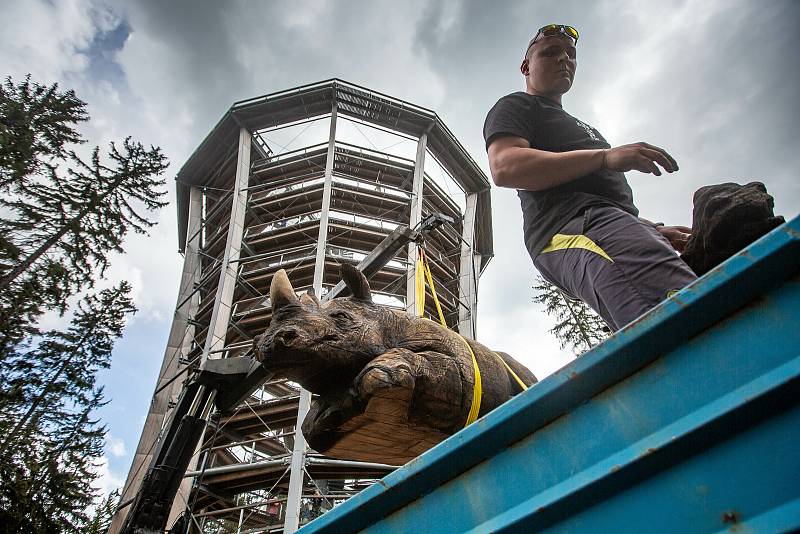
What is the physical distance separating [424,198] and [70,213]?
12.3 metres

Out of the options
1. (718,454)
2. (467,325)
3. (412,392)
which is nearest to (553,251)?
(412,392)

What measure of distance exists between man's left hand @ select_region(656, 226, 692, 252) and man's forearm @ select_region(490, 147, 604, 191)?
562 millimetres

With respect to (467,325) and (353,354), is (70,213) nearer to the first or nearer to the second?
(467,325)

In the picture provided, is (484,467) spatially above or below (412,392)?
below

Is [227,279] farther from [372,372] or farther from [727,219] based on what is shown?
[727,219]

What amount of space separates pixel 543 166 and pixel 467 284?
18945 mm

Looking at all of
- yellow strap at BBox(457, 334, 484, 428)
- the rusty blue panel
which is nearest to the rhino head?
yellow strap at BBox(457, 334, 484, 428)

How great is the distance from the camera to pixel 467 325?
65.3 ft

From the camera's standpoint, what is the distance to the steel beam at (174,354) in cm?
1648

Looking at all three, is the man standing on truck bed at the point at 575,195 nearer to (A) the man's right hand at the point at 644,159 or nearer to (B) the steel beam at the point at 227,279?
(A) the man's right hand at the point at 644,159

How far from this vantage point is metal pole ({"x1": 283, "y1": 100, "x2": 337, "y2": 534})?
12711 mm

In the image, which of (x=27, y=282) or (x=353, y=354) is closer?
(x=353, y=354)

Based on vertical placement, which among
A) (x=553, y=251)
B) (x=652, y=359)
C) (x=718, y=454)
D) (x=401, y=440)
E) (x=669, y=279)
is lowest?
(x=718, y=454)

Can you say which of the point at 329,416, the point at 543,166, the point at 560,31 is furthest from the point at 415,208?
the point at 329,416
